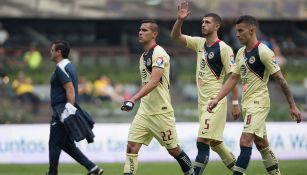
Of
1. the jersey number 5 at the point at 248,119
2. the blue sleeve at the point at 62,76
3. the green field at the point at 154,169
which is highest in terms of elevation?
the blue sleeve at the point at 62,76

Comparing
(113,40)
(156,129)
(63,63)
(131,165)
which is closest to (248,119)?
(156,129)

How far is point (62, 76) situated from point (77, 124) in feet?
2.72

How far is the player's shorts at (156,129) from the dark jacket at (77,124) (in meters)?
1.02

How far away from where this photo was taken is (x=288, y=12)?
39.0 meters

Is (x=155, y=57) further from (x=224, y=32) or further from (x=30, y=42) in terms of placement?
(x=224, y=32)

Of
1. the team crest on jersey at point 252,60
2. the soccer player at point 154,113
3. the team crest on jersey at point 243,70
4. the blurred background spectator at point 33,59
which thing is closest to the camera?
the team crest on jersey at point 252,60

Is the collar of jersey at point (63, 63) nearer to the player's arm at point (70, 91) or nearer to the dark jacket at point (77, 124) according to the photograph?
the player's arm at point (70, 91)

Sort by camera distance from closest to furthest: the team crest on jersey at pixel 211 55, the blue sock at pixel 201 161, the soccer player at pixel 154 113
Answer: the soccer player at pixel 154 113
the blue sock at pixel 201 161
the team crest on jersey at pixel 211 55

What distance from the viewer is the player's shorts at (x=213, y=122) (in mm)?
13812

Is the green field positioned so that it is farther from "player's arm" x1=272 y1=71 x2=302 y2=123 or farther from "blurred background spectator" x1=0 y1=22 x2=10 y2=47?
"blurred background spectator" x1=0 y1=22 x2=10 y2=47

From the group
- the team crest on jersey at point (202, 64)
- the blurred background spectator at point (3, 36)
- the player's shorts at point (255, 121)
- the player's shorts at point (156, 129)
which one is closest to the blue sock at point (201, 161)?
the player's shorts at point (156, 129)

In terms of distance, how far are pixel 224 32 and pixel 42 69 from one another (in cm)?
1174

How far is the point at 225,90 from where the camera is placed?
13.3 m

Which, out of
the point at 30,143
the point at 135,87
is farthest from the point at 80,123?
the point at 135,87
